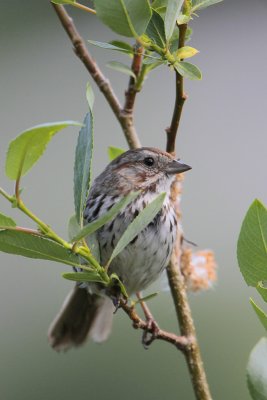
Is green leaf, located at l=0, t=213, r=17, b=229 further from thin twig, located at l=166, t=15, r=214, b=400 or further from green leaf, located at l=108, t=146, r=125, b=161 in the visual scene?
green leaf, located at l=108, t=146, r=125, b=161

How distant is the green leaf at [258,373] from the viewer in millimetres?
1726

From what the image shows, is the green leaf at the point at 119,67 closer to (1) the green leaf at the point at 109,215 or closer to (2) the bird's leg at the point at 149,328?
(2) the bird's leg at the point at 149,328

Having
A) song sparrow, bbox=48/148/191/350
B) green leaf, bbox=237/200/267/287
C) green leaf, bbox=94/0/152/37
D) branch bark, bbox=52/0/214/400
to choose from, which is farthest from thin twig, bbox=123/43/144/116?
green leaf, bbox=237/200/267/287

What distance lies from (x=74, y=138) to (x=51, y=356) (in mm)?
1601

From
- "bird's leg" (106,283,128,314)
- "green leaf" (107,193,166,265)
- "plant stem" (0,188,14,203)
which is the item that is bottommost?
"bird's leg" (106,283,128,314)

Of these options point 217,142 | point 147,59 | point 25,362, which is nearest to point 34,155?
point 147,59

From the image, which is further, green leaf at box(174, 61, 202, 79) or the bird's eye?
the bird's eye

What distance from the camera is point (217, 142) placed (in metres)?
5.28

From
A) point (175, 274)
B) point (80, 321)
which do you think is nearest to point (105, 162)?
point (80, 321)

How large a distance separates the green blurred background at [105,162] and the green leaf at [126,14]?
1960 mm

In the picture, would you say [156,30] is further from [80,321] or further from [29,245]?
[80,321]

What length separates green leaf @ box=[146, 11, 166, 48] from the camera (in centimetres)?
190

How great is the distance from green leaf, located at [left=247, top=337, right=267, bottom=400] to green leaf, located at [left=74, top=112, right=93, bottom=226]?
46 centimetres

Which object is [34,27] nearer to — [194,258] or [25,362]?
[25,362]
